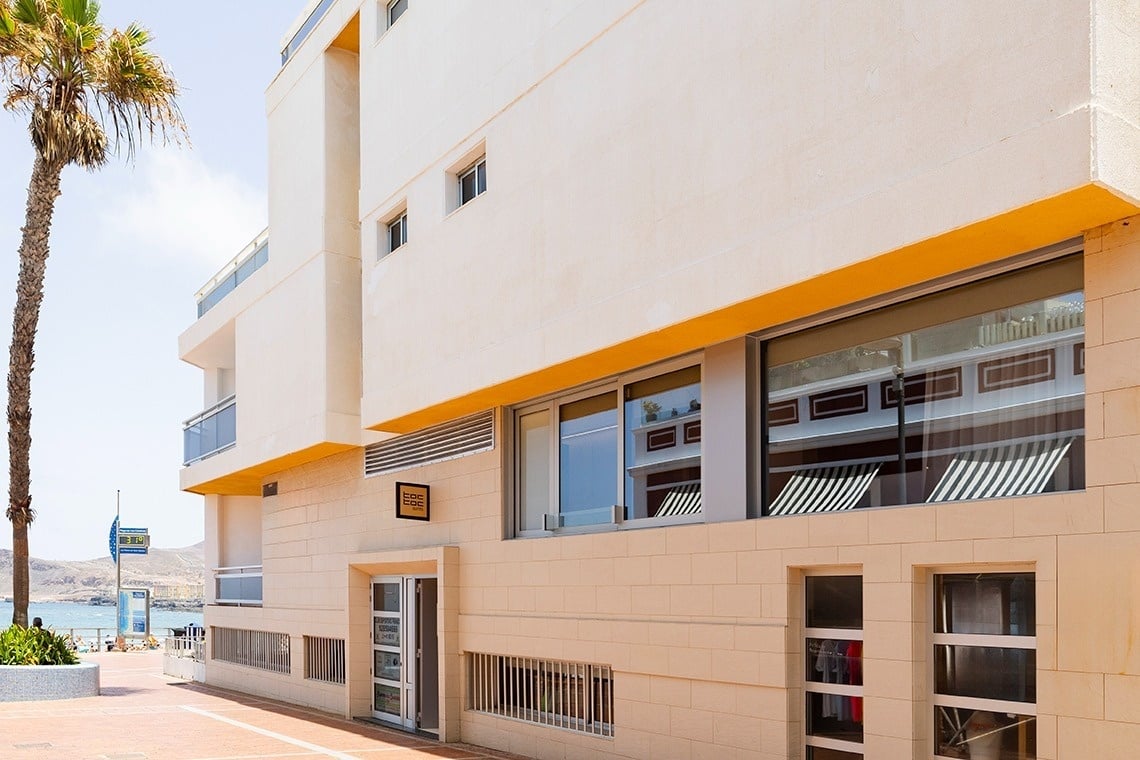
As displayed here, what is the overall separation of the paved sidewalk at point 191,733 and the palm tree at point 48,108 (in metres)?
3.61

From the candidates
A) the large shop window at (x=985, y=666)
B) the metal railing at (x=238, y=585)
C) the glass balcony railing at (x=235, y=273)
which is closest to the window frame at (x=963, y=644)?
the large shop window at (x=985, y=666)

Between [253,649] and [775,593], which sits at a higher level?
[775,593]

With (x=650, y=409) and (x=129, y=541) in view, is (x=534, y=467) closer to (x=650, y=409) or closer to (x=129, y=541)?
(x=650, y=409)

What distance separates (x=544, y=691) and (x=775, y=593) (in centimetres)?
427

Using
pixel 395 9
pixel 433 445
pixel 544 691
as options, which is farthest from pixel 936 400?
pixel 395 9

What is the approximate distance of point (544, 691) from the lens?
13.1m

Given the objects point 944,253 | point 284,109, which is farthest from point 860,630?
point 284,109

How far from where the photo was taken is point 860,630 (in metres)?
9.16

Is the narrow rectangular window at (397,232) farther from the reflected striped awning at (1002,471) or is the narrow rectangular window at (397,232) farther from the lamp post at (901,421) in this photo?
the reflected striped awning at (1002,471)

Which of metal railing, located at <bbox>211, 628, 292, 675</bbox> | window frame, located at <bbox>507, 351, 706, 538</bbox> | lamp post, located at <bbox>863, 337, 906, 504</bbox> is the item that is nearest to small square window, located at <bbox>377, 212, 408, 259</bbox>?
window frame, located at <bbox>507, 351, 706, 538</bbox>

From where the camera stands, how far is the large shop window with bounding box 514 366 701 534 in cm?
1133

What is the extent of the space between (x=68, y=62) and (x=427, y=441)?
1120 cm

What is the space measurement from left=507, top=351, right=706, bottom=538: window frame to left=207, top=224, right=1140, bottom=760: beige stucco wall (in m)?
0.24

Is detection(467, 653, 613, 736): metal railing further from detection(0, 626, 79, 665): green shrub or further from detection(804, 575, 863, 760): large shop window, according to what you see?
detection(0, 626, 79, 665): green shrub
